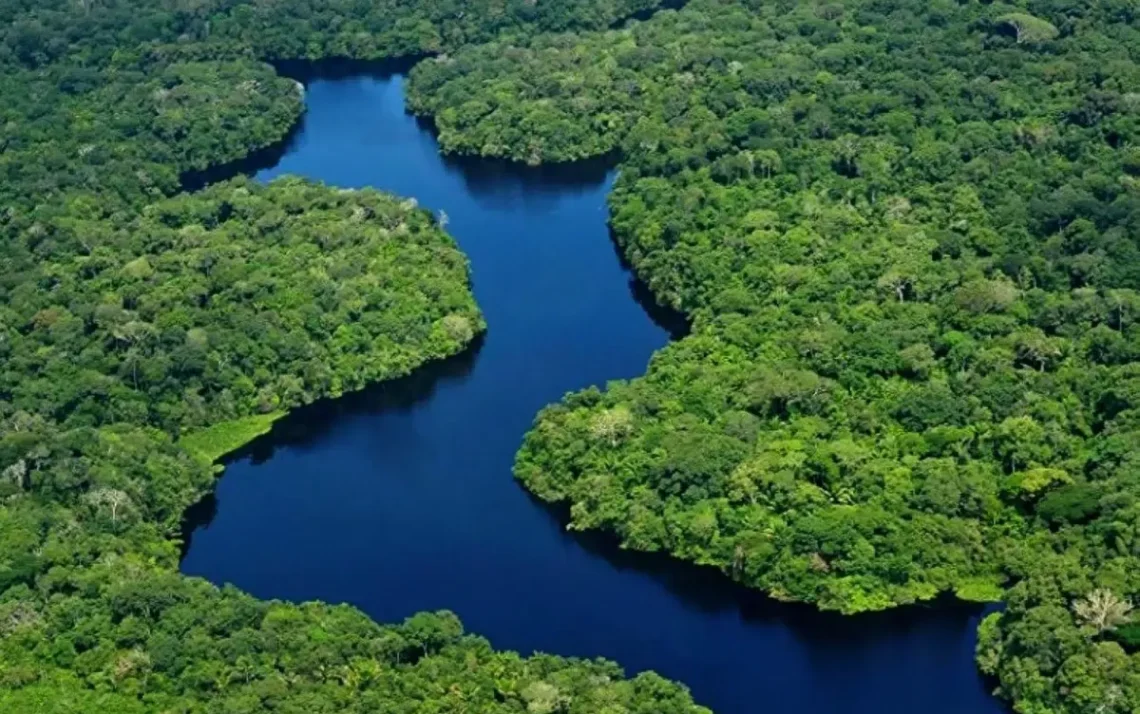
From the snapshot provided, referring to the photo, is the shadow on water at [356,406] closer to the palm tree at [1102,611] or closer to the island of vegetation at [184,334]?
the island of vegetation at [184,334]

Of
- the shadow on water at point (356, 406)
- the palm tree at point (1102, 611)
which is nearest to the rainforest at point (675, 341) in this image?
the palm tree at point (1102, 611)

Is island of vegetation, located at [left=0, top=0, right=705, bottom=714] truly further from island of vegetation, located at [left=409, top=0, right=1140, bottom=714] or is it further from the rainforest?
island of vegetation, located at [left=409, top=0, right=1140, bottom=714]

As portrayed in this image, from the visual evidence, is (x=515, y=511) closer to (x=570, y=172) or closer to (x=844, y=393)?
(x=844, y=393)

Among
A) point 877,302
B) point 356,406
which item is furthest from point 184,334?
point 877,302

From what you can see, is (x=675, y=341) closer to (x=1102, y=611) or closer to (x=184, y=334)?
(x=184, y=334)

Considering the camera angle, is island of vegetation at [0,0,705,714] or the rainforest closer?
island of vegetation at [0,0,705,714]

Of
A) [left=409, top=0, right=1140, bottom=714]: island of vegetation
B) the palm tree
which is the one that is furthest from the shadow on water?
the palm tree
